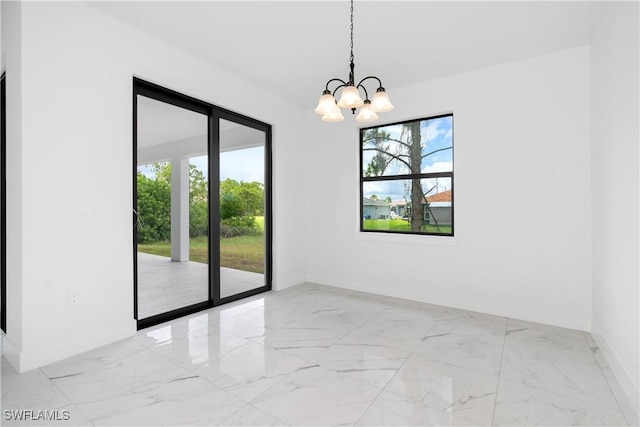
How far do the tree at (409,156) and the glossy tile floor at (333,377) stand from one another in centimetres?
151

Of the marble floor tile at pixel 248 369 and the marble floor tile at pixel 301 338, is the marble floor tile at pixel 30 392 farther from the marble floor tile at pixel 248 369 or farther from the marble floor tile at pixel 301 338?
the marble floor tile at pixel 301 338

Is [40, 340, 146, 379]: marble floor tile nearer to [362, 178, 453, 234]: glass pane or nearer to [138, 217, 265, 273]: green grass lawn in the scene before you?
[138, 217, 265, 273]: green grass lawn

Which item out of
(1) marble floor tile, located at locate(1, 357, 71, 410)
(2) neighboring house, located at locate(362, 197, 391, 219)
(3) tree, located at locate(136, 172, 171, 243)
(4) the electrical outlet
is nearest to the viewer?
(1) marble floor tile, located at locate(1, 357, 71, 410)

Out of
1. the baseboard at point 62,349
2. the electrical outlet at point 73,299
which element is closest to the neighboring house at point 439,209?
the baseboard at point 62,349

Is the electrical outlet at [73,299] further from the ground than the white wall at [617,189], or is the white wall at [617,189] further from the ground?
the white wall at [617,189]

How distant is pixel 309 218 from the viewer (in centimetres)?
482

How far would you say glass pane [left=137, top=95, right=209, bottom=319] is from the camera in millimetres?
3088

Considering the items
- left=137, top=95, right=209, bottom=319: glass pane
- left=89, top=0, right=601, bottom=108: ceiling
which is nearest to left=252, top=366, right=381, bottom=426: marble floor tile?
left=137, top=95, right=209, bottom=319: glass pane

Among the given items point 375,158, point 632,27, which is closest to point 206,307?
point 375,158

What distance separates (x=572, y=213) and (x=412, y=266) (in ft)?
5.54

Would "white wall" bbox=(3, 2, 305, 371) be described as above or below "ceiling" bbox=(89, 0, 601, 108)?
below

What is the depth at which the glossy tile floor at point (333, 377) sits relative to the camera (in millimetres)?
1696

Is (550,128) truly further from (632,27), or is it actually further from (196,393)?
(196,393)

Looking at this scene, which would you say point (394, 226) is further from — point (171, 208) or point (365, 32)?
point (171, 208)
